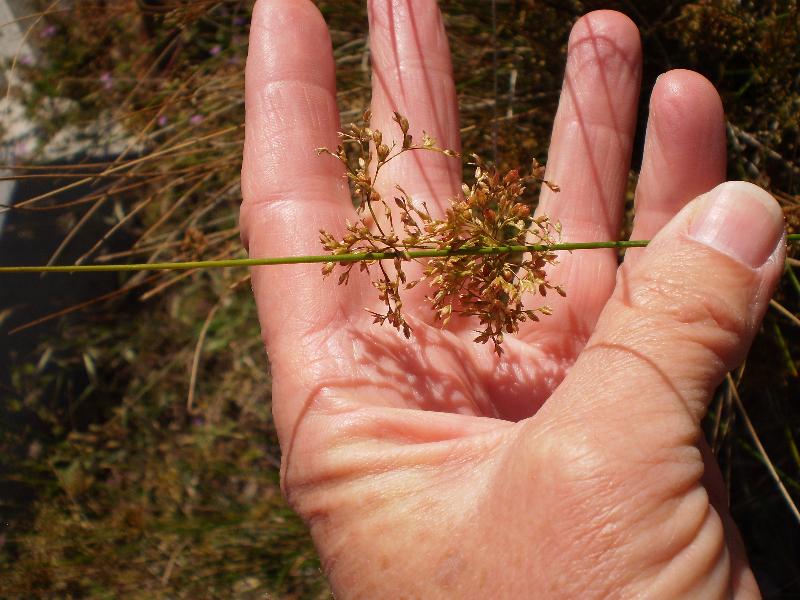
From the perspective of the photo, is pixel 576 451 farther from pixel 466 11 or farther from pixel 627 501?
pixel 466 11

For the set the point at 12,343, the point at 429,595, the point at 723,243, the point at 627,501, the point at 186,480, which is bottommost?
the point at 186,480

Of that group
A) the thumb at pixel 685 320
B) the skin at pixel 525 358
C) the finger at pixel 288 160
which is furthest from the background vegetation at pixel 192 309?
the thumb at pixel 685 320

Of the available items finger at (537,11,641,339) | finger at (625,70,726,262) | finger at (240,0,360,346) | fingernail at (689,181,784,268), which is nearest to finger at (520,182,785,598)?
fingernail at (689,181,784,268)

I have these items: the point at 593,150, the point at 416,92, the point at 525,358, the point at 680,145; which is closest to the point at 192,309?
the point at 416,92

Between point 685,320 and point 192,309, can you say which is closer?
point 685,320

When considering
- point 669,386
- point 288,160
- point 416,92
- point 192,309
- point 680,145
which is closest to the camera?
point 669,386

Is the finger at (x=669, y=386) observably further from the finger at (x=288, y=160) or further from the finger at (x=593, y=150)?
the finger at (x=288, y=160)

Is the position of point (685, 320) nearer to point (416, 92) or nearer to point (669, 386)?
point (669, 386)

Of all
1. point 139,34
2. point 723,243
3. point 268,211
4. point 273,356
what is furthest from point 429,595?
point 139,34
